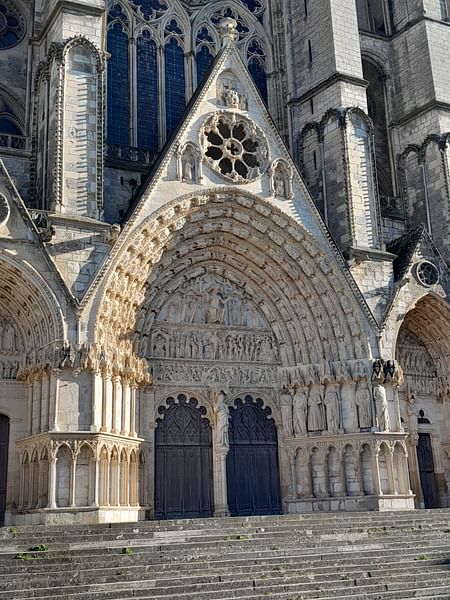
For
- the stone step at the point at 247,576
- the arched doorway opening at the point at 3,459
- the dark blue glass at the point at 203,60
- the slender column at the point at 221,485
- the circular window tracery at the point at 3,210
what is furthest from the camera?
the dark blue glass at the point at 203,60

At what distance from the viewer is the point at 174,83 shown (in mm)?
19297

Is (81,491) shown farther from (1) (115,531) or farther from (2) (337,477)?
(2) (337,477)

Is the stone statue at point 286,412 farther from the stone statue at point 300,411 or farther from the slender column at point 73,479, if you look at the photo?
the slender column at point 73,479

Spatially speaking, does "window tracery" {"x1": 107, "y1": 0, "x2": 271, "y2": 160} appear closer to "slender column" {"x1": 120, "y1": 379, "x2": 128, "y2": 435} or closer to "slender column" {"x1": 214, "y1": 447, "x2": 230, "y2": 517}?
"slender column" {"x1": 120, "y1": 379, "x2": 128, "y2": 435}

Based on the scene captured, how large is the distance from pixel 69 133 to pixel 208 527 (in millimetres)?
8096

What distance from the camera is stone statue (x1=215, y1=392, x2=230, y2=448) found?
16.3m

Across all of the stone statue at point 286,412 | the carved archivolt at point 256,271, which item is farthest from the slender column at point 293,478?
the carved archivolt at point 256,271

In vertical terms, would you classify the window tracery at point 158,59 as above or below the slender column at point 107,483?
above

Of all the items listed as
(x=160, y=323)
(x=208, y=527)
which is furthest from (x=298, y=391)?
(x=208, y=527)

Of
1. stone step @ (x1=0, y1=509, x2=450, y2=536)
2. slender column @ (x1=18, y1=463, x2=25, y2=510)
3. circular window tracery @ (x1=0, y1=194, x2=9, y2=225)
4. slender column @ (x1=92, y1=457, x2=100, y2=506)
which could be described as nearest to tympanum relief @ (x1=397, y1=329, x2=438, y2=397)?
stone step @ (x1=0, y1=509, x2=450, y2=536)

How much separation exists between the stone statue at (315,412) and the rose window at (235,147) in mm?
5101

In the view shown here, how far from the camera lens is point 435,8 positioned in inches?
853

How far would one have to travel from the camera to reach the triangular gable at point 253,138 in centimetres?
1609

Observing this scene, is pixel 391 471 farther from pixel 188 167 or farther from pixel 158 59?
pixel 158 59
